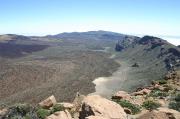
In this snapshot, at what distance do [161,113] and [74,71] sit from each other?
12567 cm

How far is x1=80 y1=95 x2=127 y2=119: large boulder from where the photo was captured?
1966cm

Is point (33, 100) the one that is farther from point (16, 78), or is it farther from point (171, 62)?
point (171, 62)

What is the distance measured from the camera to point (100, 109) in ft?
65.4

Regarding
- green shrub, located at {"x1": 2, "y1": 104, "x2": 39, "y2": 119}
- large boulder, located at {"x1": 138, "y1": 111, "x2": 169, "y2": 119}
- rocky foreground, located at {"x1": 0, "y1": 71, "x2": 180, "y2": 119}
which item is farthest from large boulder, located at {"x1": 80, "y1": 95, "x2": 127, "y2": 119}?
green shrub, located at {"x1": 2, "y1": 104, "x2": 39, "y2": 119}

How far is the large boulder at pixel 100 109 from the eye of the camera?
19656 mm

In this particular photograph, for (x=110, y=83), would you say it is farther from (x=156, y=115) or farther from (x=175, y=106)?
(x=156, y=115)

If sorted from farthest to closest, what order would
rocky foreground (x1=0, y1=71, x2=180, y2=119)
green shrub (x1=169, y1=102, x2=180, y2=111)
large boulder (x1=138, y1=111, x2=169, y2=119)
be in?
green shrub (x1=169, y1=102, x2=180, y2=111) → rocky foreground (x1=0, y1=71, x2=180, y2=119) → large boulder (x1=138, y1=111, x2=169, y2=119)

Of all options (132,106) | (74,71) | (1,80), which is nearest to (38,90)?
(1,80)

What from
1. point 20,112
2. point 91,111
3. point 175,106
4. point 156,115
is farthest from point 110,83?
point 91,111

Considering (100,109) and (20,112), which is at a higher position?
(100,109)

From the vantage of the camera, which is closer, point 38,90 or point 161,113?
point 161,113

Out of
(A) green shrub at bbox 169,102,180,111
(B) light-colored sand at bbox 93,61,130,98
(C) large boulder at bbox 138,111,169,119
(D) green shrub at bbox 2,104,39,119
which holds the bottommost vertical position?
(B) light-colored sand at bbox 93,61,130,98

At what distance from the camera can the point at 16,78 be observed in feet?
390

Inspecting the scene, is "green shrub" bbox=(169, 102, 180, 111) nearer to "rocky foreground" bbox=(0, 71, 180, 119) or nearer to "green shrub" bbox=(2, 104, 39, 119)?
"rocky foreground" bbox=(0, 71, 180, 119)
